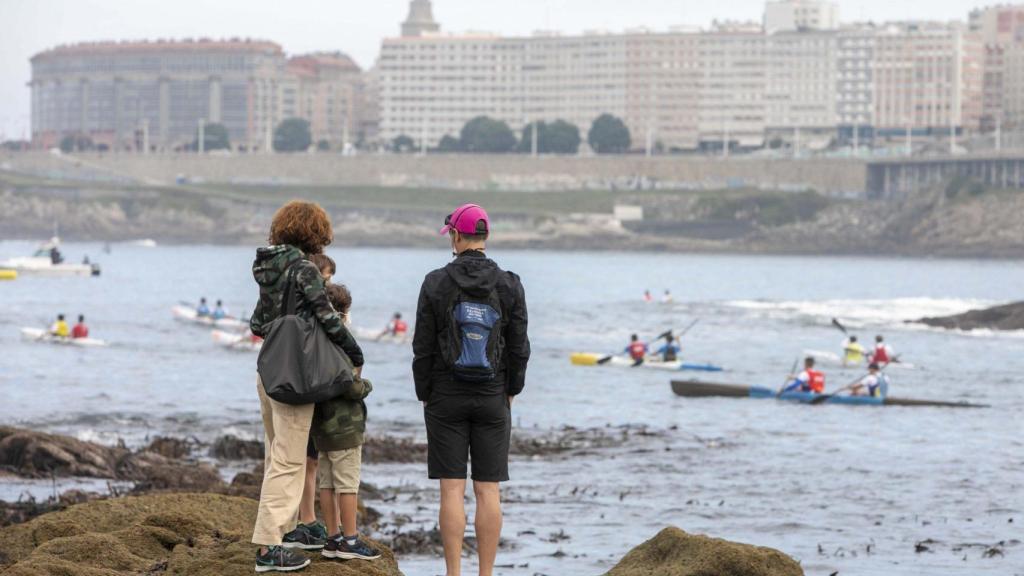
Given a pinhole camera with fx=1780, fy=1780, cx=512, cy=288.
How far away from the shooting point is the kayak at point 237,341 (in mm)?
55094

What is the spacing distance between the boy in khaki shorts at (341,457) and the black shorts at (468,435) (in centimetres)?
45

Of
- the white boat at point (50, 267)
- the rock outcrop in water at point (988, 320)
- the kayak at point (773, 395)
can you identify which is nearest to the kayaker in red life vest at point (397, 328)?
the kayak at point (773, 395)

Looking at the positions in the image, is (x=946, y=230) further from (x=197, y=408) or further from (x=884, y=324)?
(x=197, y=408)

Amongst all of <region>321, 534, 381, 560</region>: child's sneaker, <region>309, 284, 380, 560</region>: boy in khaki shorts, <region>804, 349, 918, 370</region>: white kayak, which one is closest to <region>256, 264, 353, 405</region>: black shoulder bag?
<region>309, 284, 380, 560</region>: boy in khaki shorts

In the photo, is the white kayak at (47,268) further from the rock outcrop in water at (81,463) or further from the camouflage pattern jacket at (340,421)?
the camouflage pattern jacket at (340,421)

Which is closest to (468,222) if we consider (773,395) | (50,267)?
(773,395)

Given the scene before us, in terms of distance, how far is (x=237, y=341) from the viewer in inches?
2192

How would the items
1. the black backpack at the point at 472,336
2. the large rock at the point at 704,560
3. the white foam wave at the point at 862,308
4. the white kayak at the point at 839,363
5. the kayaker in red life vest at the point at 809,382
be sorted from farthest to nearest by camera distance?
the white foam wave at the point at 862,308, the white kayak at the point at 839,363, the kayaker in red life vest at the point at 809,382, the large rock at the point at 704,560, the black backpack at the point at 472,336

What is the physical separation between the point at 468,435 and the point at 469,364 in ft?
1.76

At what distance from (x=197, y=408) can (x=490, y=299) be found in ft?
88.5

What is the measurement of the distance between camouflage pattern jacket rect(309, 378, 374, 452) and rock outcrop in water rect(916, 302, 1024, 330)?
6216cm

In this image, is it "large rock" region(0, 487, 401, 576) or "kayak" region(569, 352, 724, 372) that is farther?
"kayak" region(569, 352, 724, 372)

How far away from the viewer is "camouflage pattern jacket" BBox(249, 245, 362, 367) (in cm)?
1027

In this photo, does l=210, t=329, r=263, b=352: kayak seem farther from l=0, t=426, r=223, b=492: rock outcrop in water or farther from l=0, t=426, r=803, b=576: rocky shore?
l=0, t=426, r=803, b=576: rocky shore
